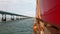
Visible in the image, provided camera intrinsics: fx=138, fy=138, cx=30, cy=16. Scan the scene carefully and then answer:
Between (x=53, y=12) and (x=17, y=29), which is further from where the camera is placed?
(x=17, y=29)

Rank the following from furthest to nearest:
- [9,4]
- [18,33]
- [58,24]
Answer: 1. [9,4]
2. [18,33]
3. [58,24]

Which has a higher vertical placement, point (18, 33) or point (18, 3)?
point (18, 3)

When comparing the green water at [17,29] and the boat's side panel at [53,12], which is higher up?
the boat's side panel at [53,12]

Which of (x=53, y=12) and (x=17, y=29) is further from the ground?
(x=53, y=12)

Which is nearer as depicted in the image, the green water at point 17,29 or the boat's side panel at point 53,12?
the boat's side panel at point 53,12

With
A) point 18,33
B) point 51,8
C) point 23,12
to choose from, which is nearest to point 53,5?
point 51,8

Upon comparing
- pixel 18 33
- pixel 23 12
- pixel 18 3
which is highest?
pixel 18 3

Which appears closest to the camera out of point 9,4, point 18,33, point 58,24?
point 58,24

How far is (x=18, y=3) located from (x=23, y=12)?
10.8 inches

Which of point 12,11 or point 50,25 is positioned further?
point 12,11

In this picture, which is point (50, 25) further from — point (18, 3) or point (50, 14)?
point (18, 3)

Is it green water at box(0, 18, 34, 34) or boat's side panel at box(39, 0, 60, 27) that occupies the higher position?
boat's side panel at box(39, 0, 60, 27)

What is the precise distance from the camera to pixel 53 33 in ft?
0.85

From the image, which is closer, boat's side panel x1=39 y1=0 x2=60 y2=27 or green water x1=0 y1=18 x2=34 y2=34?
boat's side panel x1=39 y1=0 x2=60 y2=27
